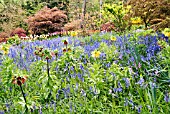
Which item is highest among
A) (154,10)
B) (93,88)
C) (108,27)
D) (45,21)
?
(154,10)

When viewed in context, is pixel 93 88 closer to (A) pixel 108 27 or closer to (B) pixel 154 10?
(B) pixel 154 10

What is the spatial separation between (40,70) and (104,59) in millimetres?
848

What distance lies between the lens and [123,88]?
8.36 feet

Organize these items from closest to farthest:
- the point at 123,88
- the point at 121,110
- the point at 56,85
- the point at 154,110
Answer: the point at 154,110, the point at 121,110, the point at 123,88, the point at 56,85

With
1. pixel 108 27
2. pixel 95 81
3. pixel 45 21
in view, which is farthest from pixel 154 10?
pixel 45 21

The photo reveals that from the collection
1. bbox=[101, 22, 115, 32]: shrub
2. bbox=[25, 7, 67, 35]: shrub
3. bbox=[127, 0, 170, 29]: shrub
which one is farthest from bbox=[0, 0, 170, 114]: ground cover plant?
bbox=[25, 7, 67, 35]: shrub

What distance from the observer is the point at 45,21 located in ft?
47.3

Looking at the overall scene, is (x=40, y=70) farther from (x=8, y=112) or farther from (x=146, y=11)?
(x=146, y=11)

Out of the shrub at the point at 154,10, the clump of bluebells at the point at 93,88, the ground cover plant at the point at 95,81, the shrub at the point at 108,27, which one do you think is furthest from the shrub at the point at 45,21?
the clump of bluebells at the point at 93,88

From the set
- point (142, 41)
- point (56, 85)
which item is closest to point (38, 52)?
point (56, 85)

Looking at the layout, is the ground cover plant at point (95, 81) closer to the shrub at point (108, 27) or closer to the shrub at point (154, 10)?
the shrub at point (154, 10)

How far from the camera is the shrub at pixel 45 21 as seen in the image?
1432 centimetres

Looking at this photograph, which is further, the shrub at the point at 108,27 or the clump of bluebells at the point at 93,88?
the shrub at the point at 108,27

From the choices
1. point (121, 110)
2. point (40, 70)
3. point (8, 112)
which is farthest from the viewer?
point (40, 70)
